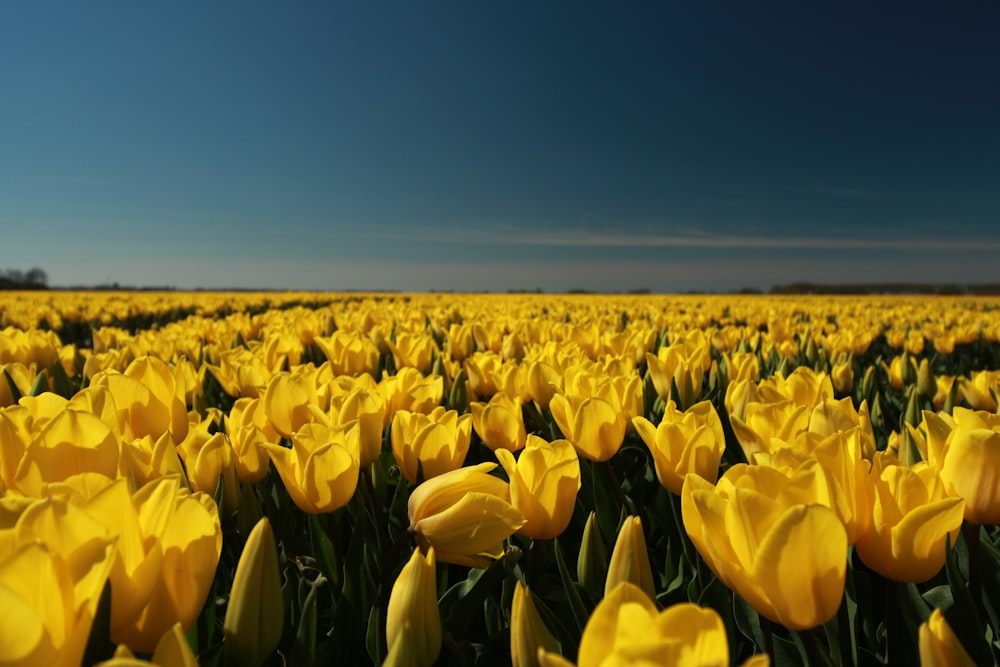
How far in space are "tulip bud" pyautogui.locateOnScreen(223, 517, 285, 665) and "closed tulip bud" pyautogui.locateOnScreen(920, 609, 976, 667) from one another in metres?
0.77

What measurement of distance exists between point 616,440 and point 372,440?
1.93 ft

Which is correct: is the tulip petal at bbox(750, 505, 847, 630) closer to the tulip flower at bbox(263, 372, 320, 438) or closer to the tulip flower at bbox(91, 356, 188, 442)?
the tulip flower at bbox(263, 372, 320, 438)

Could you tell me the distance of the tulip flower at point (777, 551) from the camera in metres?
0.71

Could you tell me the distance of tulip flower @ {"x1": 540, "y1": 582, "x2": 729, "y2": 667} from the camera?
1.70 ft

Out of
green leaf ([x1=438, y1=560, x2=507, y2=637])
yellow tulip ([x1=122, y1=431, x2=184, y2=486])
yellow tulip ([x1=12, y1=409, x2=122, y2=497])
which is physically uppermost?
yellow tulip ([x1=12, y1=409, x2=122, y2=497])

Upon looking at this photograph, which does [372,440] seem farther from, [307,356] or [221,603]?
[307,356]

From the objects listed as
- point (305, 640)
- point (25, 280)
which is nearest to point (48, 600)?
point (305, 640)

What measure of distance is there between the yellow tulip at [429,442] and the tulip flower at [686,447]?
43 cm

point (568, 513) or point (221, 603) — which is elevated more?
point (568, 513)

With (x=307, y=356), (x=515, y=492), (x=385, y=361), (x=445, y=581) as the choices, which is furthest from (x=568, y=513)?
(x=307, y=356)

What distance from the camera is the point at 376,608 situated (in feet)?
3.04

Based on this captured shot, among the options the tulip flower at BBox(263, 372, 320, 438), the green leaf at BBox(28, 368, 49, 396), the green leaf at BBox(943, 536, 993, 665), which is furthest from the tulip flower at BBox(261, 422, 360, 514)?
the green leaf at BBox(28, 368, 49, 396)

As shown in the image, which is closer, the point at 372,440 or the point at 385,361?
the point at 372,440

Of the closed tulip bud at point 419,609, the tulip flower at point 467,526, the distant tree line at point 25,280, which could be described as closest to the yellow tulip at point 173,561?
the closed tulip bud at point 419,609
